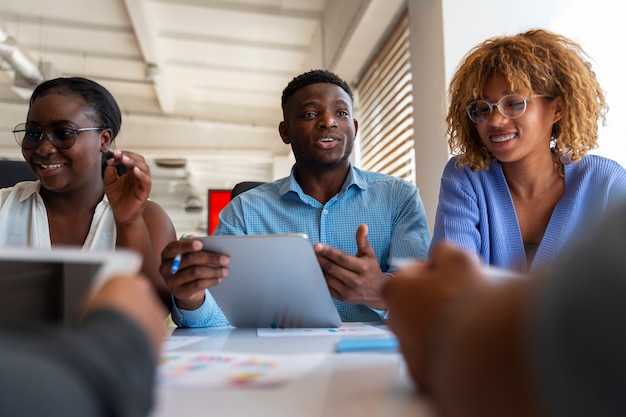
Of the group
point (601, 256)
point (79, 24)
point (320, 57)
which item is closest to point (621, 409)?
point (601, 256)

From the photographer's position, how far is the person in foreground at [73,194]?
150 centimetres

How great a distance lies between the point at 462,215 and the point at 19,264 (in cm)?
126

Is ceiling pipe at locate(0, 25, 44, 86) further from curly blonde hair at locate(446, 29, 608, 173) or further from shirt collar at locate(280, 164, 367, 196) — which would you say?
curly blonde hair at locate(446, 29, 608, 173)

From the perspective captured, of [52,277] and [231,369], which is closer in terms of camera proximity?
[52,277]

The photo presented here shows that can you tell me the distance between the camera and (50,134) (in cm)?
160

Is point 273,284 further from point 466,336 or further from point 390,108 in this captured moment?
point 390,108

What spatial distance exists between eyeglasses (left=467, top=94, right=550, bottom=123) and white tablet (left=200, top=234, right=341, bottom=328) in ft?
2.77

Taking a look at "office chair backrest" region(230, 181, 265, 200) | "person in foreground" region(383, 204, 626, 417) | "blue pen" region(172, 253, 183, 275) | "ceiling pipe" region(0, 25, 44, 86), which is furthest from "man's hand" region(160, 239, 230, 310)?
"ceiling pipe" region(0, 25, 44, 86)

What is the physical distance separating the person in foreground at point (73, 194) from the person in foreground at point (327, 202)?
0.27 meters

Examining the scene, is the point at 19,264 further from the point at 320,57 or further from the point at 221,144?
the point at 221,144

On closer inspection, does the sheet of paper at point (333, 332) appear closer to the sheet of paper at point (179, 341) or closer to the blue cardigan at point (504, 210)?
the sheet of paper at point (179, 341)

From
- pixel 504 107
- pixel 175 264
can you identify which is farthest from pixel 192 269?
pixel 504 107

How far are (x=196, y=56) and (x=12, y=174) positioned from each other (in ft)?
14.3

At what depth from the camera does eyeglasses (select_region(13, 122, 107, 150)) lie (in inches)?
63.1
